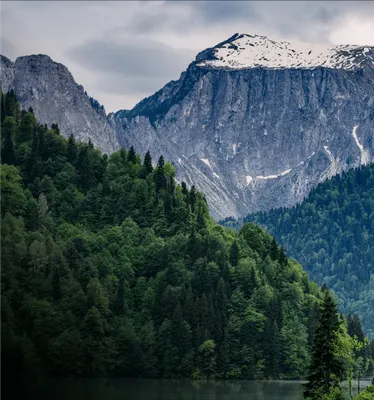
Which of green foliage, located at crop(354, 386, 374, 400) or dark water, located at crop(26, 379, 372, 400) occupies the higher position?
green foliage, located at crop(354, 386, 374, 400)

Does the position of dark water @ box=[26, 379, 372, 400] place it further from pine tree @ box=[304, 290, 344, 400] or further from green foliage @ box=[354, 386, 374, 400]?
pine tree @ box=[304, 290, 344, 400]

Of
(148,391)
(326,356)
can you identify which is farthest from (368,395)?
(148,391)

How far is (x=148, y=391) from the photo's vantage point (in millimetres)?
174625

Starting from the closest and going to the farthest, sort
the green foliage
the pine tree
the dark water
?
1. the pine tree
2. the green foliage
3. the dark water

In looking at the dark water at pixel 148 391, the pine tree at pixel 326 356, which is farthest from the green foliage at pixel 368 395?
the dark water at pixel 148 391

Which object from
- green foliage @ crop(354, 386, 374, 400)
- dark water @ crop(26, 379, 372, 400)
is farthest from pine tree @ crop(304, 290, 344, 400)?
dark water @ crop(26, 379, 372, 400)

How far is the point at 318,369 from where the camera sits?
119875 millimetres

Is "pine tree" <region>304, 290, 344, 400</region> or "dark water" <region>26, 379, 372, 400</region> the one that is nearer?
"pine tree" <region>304, 290, 344, 400</region>

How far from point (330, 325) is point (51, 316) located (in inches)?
3493

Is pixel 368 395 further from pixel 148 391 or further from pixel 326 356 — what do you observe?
pixel 148 391

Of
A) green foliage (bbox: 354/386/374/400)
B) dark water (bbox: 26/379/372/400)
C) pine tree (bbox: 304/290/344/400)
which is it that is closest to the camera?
pine tree (bbox: 304/290/344/400)

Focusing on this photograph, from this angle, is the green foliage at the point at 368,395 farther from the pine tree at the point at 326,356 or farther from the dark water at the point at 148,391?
the dark water at the point at 148,391

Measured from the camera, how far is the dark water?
515ft

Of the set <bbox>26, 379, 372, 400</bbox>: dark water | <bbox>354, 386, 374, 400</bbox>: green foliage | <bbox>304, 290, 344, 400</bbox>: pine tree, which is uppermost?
<bbox>304, 290, 344, 400</bbox>: pine tree
